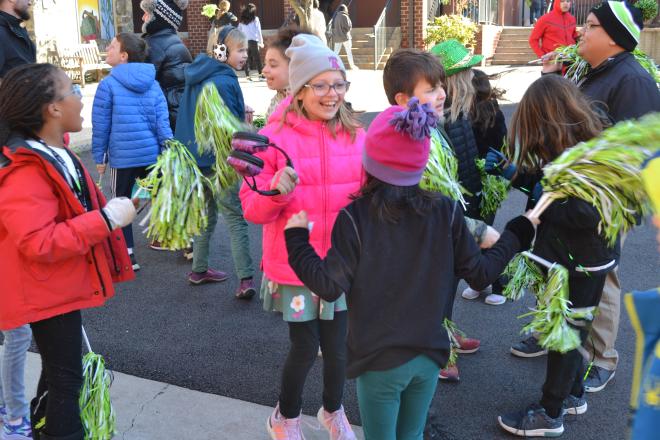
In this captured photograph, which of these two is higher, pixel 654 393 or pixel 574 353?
pixel 654 393

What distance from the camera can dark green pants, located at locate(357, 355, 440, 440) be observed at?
2.50 m

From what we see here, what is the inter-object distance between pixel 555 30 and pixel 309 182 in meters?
8.80

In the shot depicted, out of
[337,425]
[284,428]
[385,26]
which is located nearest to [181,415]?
[284,428]

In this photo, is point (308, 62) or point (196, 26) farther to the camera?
point (196, 26)

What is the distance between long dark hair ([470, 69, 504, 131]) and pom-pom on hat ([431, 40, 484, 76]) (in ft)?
1.11

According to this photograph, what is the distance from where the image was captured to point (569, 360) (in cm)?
332

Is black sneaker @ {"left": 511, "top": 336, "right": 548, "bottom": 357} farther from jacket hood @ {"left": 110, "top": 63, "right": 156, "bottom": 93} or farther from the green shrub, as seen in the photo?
the green shrub

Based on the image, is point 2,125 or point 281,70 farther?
point 281,70

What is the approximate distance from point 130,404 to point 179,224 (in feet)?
3.49

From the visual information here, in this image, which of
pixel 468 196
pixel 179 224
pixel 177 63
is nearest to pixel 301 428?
pixel 179 224

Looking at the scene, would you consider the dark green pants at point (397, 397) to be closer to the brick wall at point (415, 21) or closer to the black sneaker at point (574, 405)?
the black sneaker at point (574, 405)

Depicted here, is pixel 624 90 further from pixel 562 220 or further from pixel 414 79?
pixel 414 79

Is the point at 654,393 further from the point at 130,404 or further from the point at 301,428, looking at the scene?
the point at 130,404

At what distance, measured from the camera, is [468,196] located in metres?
4.28
